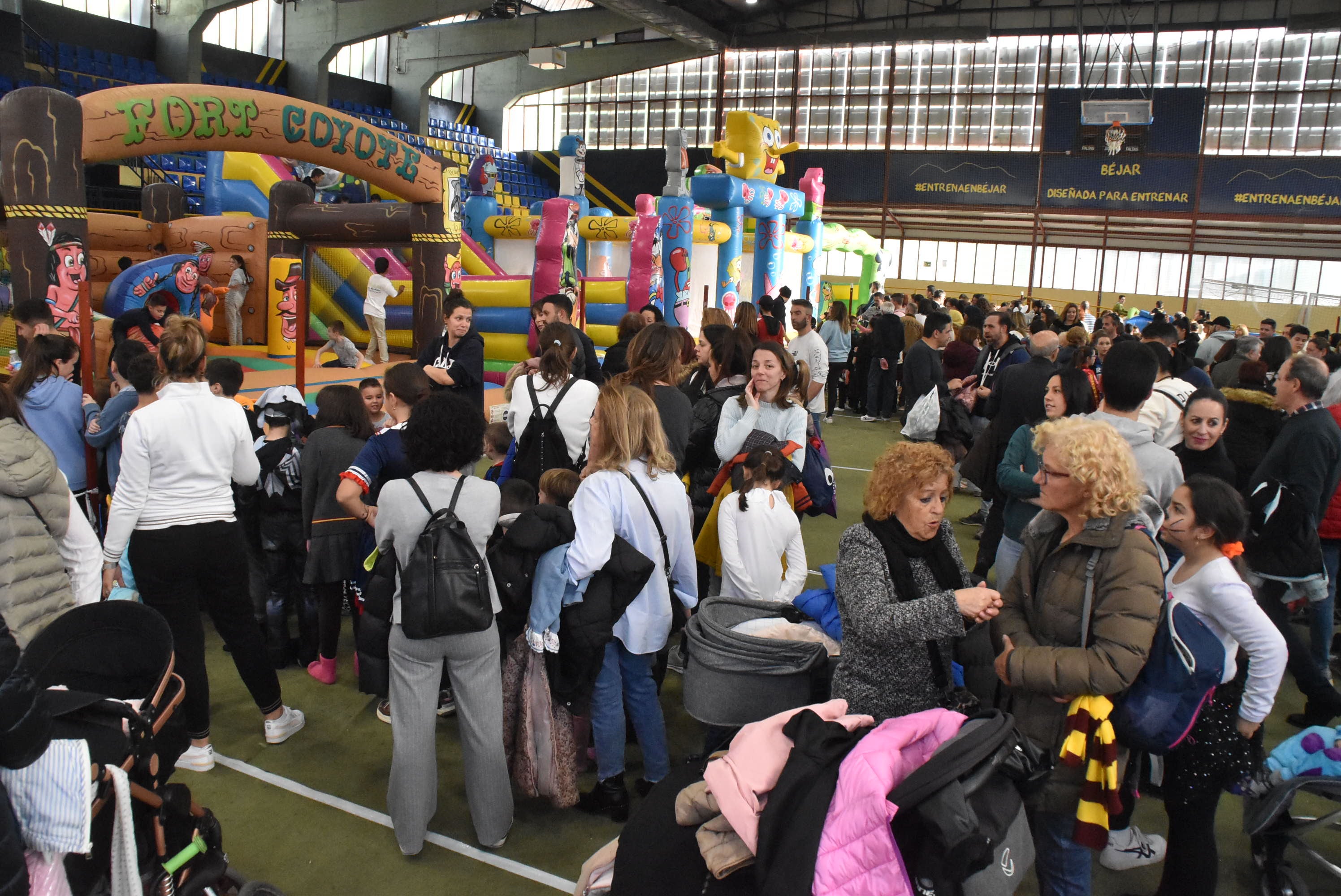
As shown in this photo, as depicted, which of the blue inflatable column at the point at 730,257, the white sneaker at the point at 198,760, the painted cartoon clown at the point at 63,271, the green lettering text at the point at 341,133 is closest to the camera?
the white sneaker at the point at 198,760

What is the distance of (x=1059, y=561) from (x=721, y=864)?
1119 millimetres

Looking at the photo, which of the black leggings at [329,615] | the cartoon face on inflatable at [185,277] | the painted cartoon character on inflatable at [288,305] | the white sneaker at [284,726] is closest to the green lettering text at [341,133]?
the painted cartoon character on inflatable at [288,305]

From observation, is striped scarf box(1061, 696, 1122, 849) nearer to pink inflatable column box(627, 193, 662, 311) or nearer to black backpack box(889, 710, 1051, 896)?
black backpack box(889, 710, 1051, 896)

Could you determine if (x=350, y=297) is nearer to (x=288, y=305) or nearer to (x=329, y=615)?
(x=288, y=305)

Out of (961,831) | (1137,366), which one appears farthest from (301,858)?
(1137,366)

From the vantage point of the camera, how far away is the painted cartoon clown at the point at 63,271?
581 centimetres

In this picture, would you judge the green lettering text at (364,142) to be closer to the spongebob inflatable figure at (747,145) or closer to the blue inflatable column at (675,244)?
the blue inflatable column at (675,244)

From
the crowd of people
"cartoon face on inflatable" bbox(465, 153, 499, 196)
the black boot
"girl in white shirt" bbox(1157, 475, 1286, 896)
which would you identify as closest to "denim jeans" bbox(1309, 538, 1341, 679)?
the crowd of people

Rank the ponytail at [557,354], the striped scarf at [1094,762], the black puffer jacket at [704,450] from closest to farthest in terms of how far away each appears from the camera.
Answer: the striped scarf at [1094,762], the ponytail at [557,354], the black puffer jacket at [704,450]

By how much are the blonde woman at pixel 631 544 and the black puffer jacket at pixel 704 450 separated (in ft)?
3.77

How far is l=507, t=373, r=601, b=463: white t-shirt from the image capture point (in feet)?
13.0

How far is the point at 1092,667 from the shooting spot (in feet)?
6.93

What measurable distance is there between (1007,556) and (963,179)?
23.5 metres

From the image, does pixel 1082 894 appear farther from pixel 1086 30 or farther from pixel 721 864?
pixel 1086 30
